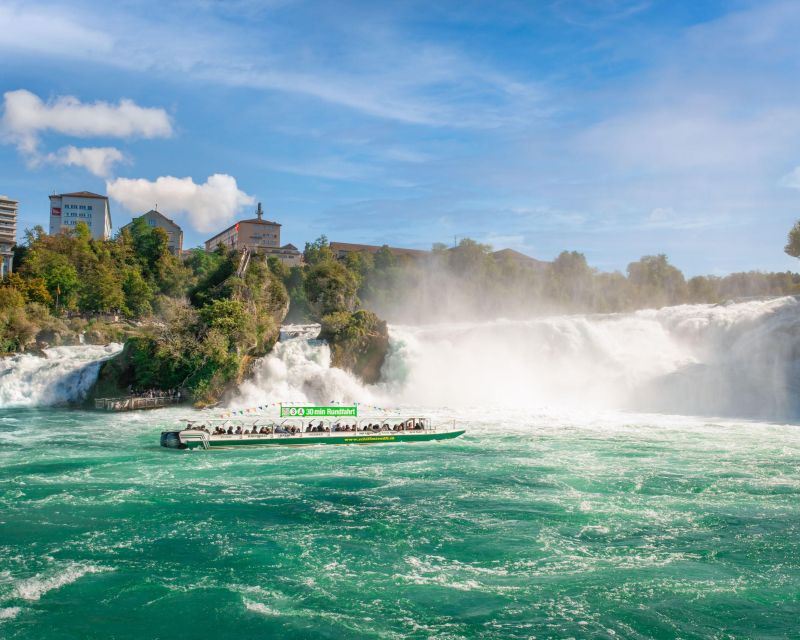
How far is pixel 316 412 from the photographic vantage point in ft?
109

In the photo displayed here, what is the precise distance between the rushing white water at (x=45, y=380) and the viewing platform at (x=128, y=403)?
3033mm

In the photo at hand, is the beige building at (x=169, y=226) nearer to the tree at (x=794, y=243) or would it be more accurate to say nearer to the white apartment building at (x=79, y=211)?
the white apartment building at (x=79, y=211)

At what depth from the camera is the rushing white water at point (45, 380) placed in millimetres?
43125

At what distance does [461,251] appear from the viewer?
328ft

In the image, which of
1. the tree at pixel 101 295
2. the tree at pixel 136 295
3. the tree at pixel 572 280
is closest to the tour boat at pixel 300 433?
the tree at pixel 101 295

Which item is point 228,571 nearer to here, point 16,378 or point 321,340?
point 321,340

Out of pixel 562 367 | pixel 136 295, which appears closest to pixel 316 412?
pixel 562 367

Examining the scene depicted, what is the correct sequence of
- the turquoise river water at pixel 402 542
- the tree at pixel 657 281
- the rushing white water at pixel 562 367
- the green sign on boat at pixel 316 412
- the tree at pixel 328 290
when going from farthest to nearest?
the tree at pixel 657 281 → the tree at pixel 328 290 → the rushing white water at pixel 562 367 → the green sign on boat at pixel 316 412 → the turquoise river water at pixel 402 542

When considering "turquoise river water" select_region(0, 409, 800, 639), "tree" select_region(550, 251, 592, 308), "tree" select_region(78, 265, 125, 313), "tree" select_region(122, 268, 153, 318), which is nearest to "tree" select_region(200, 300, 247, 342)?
"turquoise river water" select_region(0, 409, 800, 639)

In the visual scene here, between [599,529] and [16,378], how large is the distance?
131 ft

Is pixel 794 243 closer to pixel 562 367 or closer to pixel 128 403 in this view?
pixel 562 367

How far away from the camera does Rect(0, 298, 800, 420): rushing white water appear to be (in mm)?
41594

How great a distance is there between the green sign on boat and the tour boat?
17.4 inches

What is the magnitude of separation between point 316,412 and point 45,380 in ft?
72.5
